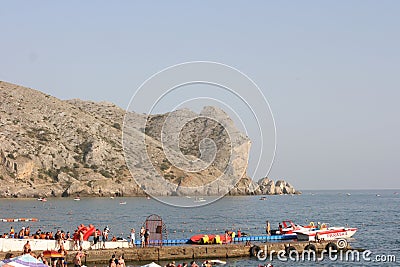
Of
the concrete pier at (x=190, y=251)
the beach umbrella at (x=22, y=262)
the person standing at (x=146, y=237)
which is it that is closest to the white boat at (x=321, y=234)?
the concrete pier at (x=190, y=251)

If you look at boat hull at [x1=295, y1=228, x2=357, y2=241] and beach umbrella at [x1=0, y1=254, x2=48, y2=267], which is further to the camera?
boat hull at [x1=295, y1=228, x2=357, y2=241]

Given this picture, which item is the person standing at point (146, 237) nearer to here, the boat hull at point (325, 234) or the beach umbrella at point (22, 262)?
the boat hull at point (325, 234)

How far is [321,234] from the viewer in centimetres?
7362

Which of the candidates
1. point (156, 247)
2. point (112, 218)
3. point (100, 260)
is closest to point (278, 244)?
Answer: point (156, 247)

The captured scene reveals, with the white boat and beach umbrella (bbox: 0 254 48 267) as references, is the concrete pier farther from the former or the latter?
beach umbrella (bbox: 0 254 48 267)

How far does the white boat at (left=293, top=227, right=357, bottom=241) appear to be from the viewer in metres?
72.1

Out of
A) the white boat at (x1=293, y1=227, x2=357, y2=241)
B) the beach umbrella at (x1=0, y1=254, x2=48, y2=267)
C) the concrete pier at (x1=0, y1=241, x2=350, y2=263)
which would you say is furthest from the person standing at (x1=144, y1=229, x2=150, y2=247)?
the beach umbrella at (x1=0, y1=254, x2=48, y2=267)

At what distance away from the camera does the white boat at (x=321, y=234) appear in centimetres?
7212

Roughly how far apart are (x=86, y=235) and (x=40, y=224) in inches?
2149

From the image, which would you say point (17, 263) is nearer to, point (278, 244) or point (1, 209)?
point (278, 244)

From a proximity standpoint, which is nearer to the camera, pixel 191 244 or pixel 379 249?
pixel 191 244

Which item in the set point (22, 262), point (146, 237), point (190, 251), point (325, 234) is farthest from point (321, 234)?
point (22, 262)

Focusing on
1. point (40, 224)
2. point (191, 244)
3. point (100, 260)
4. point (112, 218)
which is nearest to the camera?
point (100, 260)

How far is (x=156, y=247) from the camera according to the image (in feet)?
201
